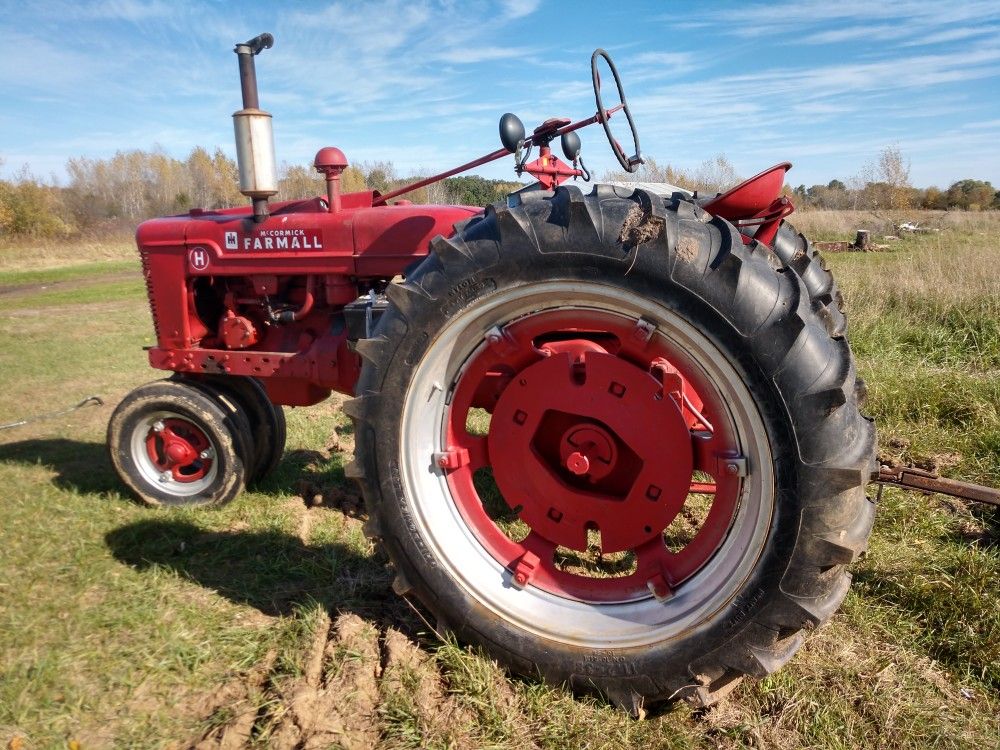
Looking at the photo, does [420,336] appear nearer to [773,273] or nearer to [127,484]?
[773,273]

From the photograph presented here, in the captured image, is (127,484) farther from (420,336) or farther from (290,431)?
(420,336)

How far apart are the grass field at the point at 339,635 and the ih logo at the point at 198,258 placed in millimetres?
1155

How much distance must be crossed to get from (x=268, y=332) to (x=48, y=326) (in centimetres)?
756

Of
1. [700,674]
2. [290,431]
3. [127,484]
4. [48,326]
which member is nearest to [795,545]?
[700,674]

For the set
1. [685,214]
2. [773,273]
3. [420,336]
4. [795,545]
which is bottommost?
[795,545]

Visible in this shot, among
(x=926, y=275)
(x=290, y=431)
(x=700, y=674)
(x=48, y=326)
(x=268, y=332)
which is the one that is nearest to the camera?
(x=700, y=674)

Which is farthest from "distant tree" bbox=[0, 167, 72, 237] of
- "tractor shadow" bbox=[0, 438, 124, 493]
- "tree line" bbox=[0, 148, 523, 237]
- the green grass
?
"tractor shadow" bbox=[0, 438, 124, 493]

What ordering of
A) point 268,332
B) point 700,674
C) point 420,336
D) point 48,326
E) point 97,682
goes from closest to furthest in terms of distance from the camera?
1. point 700,674
2. point 420,336
3. point 97,682
4. point 268,332
5. point 48,326

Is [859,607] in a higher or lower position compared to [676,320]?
lower

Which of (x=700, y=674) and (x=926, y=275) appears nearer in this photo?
(x=700, y=674)

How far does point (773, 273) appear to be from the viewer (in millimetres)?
1583

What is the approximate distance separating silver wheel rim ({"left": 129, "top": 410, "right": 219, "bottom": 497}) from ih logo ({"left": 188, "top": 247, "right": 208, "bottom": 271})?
0.73m

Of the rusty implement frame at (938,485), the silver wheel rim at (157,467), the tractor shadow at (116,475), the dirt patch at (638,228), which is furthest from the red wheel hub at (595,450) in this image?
the silver wheel rim at (157,467)

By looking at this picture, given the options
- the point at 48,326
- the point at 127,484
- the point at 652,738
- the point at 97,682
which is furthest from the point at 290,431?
the point at 48,326
